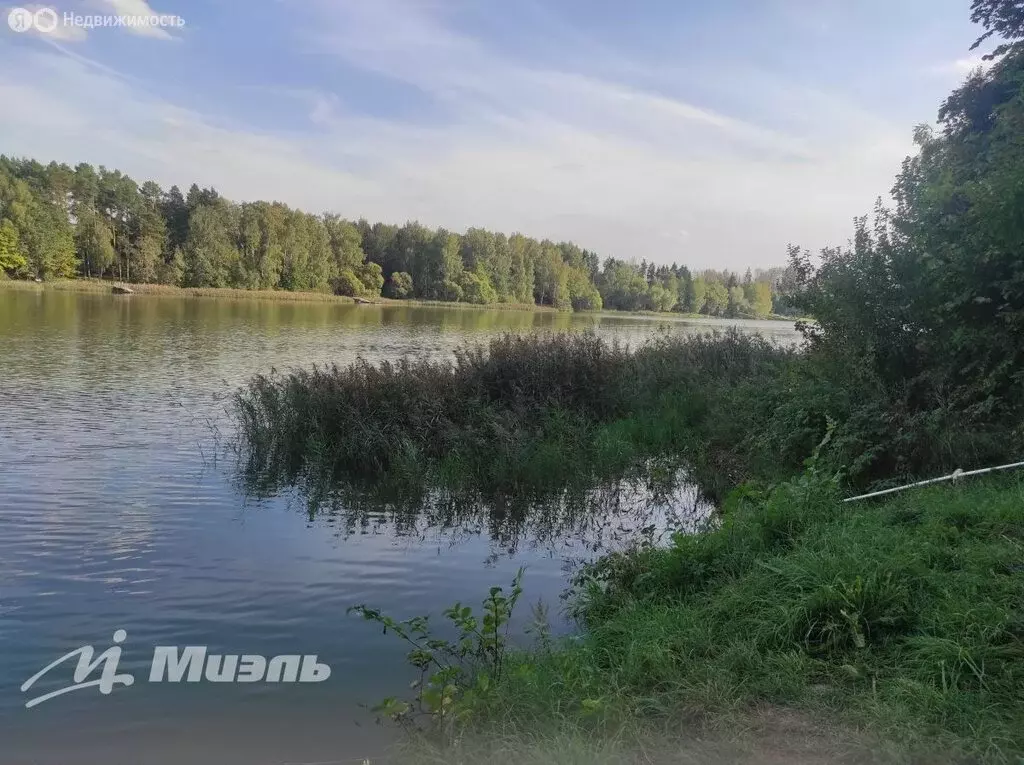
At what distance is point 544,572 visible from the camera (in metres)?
8.16

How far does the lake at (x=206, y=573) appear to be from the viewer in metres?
4.96

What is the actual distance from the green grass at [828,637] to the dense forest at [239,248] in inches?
3490

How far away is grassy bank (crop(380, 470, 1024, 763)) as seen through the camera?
3754mm

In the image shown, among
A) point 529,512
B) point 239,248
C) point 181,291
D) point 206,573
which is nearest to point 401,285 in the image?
point 239,248

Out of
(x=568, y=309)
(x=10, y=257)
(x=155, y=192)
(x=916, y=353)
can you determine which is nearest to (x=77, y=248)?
(x=10, y=257)

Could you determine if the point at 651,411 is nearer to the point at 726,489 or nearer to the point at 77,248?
the point at 726,489

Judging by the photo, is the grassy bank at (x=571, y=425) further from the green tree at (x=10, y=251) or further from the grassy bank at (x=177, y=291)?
the green tree at (x=10, y=251)

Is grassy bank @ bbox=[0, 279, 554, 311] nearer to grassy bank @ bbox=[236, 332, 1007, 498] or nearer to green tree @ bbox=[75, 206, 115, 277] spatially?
green tree @ bbox=[75, 206, 115, 277]

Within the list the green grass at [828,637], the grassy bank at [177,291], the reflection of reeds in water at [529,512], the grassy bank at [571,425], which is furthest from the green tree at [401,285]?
the green grass at [828,637]

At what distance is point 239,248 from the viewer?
9650cm

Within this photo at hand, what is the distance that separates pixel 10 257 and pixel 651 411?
3372 inches

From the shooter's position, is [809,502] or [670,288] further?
[670,288]

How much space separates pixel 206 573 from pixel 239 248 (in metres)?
97.6

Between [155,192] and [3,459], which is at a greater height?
[155,192]
